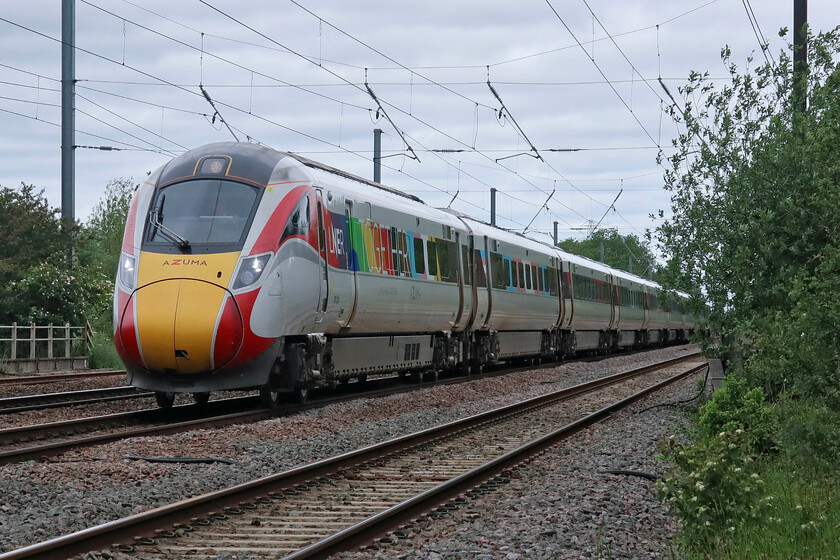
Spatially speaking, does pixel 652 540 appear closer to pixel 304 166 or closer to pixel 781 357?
pixel 781 357

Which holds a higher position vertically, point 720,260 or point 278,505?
point 720,260

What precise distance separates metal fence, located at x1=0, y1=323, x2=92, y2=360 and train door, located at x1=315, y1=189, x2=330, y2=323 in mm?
12093

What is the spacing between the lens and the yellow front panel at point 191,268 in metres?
14.1

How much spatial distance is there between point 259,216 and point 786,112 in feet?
23.0

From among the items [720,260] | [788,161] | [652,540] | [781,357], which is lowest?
[652,540]

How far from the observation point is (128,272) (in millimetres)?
14555

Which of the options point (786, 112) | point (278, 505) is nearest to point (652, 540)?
point (278, 505)

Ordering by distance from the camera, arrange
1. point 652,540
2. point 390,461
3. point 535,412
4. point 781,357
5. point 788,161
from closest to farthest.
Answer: point 652,540 → point 781,357 → point 390,461 → point 788,161 → point 535,412

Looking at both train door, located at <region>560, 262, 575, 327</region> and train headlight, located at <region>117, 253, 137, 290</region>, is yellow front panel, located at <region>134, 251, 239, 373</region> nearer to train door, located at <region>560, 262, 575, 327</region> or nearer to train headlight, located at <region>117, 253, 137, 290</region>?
train headlight, located at <region>117, 253, 137, 290</region>

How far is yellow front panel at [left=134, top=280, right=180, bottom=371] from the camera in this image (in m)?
13.9

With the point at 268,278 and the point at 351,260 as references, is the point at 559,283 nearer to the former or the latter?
the point at 351,260

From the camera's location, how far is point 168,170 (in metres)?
15.4

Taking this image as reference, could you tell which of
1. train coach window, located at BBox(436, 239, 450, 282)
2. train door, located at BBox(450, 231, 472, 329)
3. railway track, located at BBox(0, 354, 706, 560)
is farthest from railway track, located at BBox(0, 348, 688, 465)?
train door, located at BBox(450, 231, 472, 329)

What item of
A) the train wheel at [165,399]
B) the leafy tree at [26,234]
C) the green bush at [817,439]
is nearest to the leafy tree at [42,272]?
the leafy tree at [26,234]
